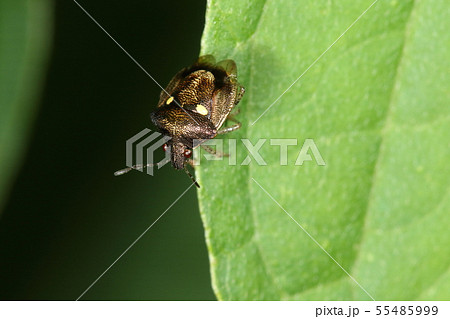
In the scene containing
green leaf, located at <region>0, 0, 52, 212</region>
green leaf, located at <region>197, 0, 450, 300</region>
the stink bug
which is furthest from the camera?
the stink bug

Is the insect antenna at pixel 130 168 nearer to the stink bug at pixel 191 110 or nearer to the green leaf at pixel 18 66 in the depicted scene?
the stink bug at pixel 191 110

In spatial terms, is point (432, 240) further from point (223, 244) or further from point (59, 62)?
point (59, 62)

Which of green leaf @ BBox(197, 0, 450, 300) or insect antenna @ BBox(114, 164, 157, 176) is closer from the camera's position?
green leaf @ BBox(197, 0, 450, 300)

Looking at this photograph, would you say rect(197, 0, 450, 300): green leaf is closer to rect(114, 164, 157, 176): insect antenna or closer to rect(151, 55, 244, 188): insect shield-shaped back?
rect(151, 55, 244, 188): insect shield-shaped back

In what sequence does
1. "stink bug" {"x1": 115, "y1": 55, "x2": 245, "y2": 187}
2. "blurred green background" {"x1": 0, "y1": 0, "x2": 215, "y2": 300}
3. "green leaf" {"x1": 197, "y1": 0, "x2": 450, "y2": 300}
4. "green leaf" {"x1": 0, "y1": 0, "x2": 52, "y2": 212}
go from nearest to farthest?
"green leaf" {"x1": 197, "y1": 0, "x2": 450, "y2": 300}
"green leaf" {"x1": 0, "y1": 0, "x2": 52, "y2": 212}
"blurred green background" {"x1": 0, "y1": 0, "x2": 215, "y2": 300}
"stink bug" {"x1": 115, "y1": 55, "x2": 245, "y2": 187}

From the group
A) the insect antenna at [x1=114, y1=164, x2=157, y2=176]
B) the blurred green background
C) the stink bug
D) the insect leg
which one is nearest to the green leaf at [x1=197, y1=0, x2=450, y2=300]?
the insect leg

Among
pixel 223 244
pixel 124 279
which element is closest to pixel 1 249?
pixel 124 279

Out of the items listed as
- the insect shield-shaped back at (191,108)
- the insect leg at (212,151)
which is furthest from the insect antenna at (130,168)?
the insect leg at (212,151)
